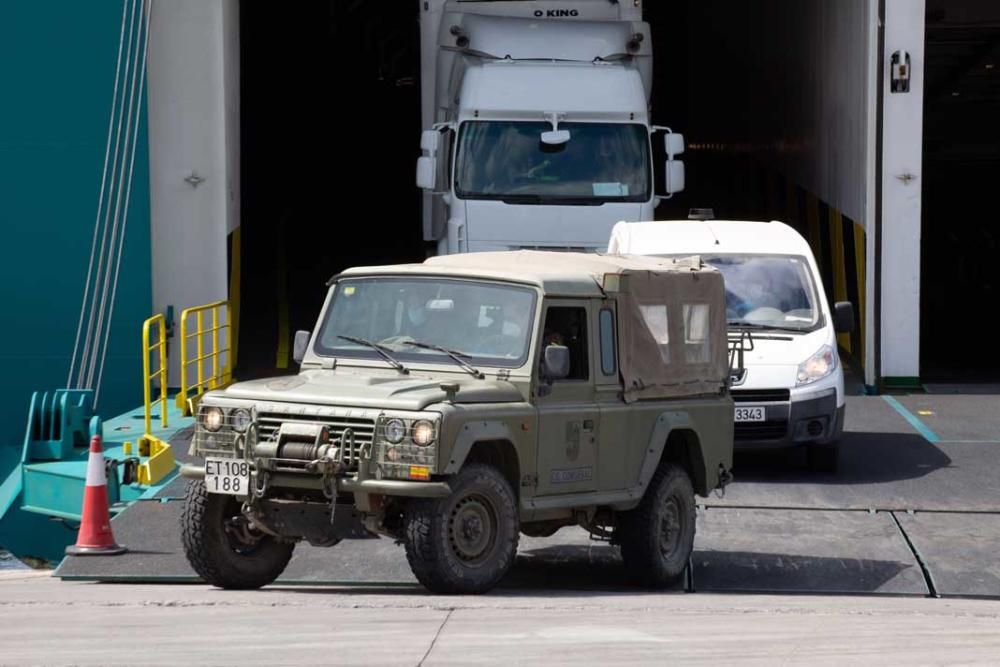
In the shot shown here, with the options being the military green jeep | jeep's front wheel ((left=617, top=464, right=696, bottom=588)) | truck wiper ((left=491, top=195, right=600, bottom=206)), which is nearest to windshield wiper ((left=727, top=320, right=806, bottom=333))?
the military green jeep

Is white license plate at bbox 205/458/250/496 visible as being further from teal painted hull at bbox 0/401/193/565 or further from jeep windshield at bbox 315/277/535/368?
teal painted hull at bbox 0/401/193/565

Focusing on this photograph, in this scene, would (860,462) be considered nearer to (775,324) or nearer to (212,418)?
(775,324)

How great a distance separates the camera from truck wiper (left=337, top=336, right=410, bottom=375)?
8.43 meters

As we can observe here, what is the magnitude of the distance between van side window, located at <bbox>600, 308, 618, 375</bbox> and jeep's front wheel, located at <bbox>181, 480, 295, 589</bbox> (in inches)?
80.0

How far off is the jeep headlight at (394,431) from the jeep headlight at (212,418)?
0.98 metres

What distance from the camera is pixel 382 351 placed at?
855 centimetres

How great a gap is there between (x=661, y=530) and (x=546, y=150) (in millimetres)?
8593

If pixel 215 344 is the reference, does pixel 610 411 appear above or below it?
above

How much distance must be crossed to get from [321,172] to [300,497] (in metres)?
31.9

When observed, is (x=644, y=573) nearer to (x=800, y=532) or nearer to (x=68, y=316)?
(x=800, y=532)

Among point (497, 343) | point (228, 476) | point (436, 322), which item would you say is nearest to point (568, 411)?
point (497, 343)

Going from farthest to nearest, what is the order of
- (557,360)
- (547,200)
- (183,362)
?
(547,200), (183,362), (557,360)

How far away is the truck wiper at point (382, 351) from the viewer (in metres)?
8.43

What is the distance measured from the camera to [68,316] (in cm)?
1762
